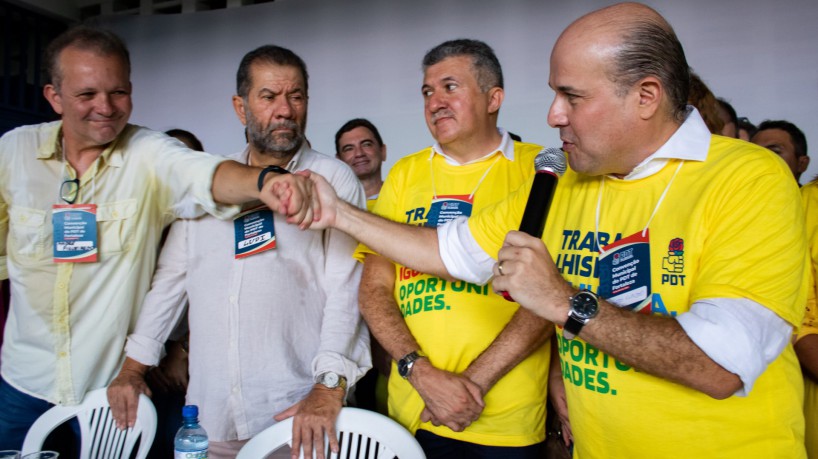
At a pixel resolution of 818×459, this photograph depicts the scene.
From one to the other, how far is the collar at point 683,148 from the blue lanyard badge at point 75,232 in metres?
1.76

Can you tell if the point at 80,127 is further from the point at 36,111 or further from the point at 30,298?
the point at 36,111

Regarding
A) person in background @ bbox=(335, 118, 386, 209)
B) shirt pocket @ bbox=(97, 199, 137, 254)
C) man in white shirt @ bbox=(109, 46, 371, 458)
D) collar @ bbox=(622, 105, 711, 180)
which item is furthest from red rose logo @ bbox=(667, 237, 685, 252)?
person in background @ bbox=(335, 118, 386, 209)

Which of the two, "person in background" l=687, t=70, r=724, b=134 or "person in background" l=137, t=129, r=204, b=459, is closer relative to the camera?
"person in background" l=687, t=70, r=724, b=134

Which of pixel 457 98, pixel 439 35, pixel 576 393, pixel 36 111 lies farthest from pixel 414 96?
pixel 576 393

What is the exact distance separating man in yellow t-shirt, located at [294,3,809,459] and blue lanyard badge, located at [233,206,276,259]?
94 centimetres

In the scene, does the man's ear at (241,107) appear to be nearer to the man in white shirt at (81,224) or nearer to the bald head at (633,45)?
the man in white shirt at (81,224)

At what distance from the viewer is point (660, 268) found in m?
1.21

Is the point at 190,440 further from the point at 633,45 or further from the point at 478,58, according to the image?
the point at 478,58

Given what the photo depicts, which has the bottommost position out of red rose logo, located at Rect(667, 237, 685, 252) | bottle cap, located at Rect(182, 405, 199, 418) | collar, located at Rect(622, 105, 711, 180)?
bottle cap, located at Rect(182, 405, 199, 418)

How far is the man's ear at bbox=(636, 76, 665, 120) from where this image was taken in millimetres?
1236

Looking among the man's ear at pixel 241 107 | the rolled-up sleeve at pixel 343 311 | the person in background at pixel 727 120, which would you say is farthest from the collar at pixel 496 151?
the person in background at pixel 727 120

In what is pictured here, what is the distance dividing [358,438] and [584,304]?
0.90 metres

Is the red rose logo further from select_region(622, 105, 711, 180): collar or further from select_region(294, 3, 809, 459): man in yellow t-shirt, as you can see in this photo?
select_region(622, 105, 711, 180): collar

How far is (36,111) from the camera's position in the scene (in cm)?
590
